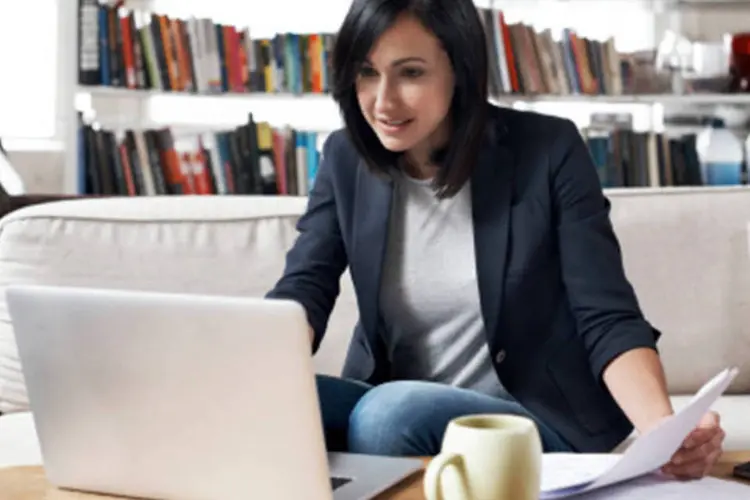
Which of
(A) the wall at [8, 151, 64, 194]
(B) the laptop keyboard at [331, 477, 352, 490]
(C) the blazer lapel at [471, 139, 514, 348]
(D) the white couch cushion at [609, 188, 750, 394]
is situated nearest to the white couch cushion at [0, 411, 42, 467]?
(B) the laptop keyboard at [331, 477, 352, 490]

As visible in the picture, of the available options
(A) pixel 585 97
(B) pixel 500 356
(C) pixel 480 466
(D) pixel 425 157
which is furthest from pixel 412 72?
(A) pixel 585 97

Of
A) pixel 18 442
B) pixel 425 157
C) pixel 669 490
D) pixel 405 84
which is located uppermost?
pixel 405 84

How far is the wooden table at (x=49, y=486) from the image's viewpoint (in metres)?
1.07

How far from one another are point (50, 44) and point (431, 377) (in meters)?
2.52

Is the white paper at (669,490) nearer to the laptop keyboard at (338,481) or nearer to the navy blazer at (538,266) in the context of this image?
the laptop keyboard at (338,481)

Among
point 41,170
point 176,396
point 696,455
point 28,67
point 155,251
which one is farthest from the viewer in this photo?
point 28,67

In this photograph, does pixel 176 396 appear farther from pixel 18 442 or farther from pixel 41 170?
pixel 41 170

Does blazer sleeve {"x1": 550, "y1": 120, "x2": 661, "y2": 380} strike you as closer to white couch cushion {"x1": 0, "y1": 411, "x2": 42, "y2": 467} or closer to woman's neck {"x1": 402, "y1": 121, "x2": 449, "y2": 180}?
woman's neck {"x1": 402, "y1": 121, "x2": 449, "y2": 180}

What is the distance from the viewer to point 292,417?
3.06 ft

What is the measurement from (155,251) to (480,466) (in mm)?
1160

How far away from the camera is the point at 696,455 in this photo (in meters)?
1.10

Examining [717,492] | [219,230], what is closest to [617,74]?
[219,230]

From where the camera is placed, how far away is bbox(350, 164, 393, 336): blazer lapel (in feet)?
5.28

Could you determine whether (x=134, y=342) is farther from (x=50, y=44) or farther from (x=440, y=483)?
(x=50, y=44)
